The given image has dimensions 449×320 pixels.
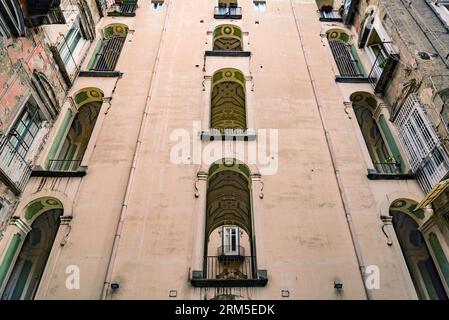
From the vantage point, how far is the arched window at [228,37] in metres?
21.4

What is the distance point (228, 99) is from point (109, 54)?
22.8 ft

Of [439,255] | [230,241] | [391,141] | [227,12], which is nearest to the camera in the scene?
[439,255]

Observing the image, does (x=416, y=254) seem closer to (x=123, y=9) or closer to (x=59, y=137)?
(x=59, y=137)

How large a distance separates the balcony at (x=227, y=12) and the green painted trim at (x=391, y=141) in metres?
10.7

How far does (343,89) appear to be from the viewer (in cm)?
1714

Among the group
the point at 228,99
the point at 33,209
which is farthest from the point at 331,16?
the point at 33,209

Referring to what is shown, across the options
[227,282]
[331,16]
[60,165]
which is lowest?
[227,282]

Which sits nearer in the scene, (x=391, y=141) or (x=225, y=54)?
(x=391, y=141)

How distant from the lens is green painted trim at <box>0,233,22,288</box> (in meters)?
11.3

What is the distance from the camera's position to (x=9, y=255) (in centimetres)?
1167

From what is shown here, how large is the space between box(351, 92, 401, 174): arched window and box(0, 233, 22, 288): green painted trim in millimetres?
14293

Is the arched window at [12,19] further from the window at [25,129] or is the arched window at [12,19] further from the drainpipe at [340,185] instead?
the drainpipe at [340,185]

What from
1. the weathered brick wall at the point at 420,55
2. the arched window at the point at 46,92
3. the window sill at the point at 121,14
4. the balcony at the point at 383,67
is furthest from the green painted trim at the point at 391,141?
the window sill at the point at 121,14

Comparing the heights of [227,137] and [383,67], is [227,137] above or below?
below
